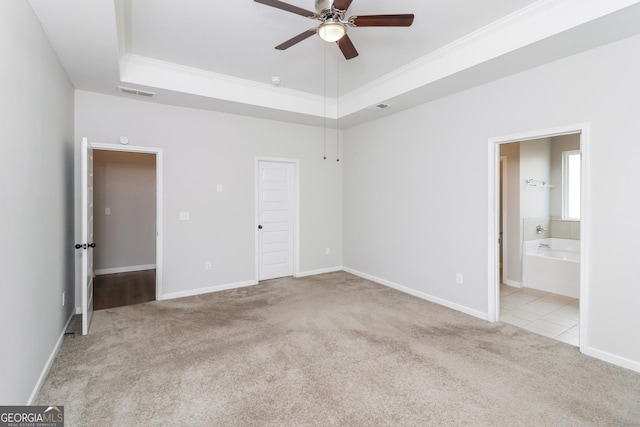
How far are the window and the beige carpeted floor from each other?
307 centimetres

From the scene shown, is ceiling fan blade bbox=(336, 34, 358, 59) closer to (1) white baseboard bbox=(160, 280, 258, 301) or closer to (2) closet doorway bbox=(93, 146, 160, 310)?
(1) white baseboard bbox=(160, 280, 258, 301)

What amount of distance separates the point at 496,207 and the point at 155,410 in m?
3.76

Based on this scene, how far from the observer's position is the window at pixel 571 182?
16.6 ft

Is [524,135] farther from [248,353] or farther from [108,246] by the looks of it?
[108,246]

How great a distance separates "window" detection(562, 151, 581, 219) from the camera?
507 centimetres

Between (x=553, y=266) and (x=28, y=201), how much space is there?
20.1ft

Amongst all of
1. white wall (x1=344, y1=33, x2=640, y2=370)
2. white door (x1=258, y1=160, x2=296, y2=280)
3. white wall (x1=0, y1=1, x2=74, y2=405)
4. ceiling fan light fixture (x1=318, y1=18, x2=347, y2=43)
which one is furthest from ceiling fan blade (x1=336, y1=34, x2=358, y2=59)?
white door (x1=258, y1=160, x2=296, y2=280)

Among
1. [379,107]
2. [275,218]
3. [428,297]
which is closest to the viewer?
[428,297]

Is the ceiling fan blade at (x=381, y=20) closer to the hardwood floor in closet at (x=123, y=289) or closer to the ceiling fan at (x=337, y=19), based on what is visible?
the ceiling fan at (x=337, y=19)

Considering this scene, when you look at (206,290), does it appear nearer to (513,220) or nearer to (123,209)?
(123,209)

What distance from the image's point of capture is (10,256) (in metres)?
1.81

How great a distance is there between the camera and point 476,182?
365cm

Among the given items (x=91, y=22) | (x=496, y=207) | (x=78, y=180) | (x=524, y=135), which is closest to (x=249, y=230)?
(x=78, y=180)

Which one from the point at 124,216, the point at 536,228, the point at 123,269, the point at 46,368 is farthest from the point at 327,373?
the point at 124,216
